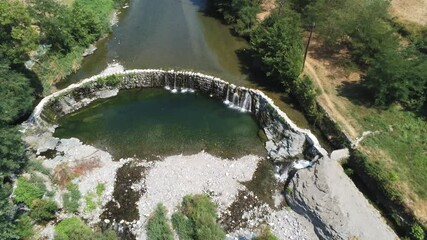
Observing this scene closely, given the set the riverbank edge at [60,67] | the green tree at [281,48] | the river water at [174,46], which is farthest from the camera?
the river water at [174,46]

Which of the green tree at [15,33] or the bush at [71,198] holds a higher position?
the green tree at [15,33]

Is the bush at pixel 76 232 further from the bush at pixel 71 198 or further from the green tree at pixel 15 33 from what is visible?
the green tree at pixel 15 33

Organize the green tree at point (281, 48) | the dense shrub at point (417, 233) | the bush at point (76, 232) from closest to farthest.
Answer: the dense shrub at point (417, 233)
the bush at point (76, 232)
the green tree at point (281, 48)

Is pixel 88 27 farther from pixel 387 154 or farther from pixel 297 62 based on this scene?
pixel 387 154

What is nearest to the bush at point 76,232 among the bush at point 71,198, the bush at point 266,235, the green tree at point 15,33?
the bush at point 71,198

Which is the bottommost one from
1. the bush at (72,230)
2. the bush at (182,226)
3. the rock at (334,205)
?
the bush at (72,230)

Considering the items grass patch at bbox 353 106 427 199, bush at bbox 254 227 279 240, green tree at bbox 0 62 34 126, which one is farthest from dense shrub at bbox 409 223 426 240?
green tree at bbox 0 62 34 126

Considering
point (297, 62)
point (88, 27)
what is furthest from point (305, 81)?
point (88, 27)
